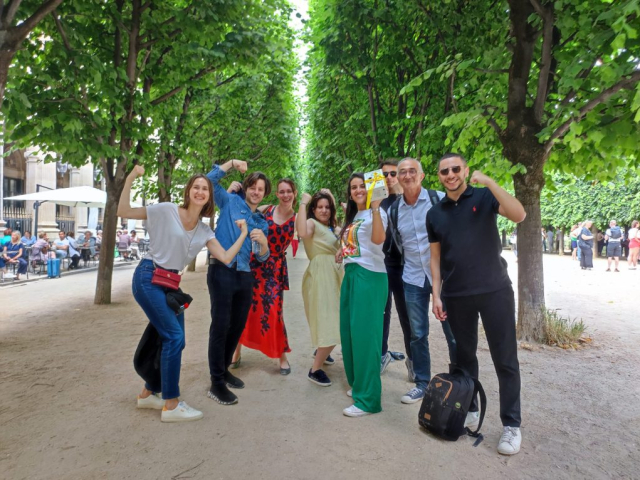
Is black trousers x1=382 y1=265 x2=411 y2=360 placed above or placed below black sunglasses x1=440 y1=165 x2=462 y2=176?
below

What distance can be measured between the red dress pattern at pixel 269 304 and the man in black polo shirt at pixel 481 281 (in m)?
2.07

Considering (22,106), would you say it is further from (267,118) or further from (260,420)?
(267,118)

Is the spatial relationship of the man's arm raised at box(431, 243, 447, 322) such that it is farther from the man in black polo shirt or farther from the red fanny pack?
the red fanny pack

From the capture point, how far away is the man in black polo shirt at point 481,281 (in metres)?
3.25

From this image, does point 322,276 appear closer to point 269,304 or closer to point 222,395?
point 269,304

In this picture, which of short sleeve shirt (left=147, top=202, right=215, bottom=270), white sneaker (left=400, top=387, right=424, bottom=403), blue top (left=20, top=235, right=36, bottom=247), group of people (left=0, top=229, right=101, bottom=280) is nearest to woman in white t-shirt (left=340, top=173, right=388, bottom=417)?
white sneaker (left=400, top=387, right=424, bottom=403)

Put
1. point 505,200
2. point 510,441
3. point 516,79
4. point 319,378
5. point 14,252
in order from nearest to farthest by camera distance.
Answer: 1. point 505,200
2. point 510,441
3. point 319,378
4. point 516,79
5. point 14,252

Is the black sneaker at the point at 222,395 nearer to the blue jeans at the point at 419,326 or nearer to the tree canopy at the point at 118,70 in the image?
the blue jeans at the point at 419,326

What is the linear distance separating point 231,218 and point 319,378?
1.93 meters

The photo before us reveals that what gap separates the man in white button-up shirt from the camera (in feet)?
14.1

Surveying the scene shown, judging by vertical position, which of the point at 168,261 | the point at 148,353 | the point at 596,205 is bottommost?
the point at 148,353

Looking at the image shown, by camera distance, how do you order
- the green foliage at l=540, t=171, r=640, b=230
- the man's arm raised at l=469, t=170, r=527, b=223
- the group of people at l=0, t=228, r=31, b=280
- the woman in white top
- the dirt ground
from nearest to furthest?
the dirt ground < the man's arm raised at l=469, t=170, r=527, b=223 < the group of people at l=0, t=228, r=31, b=280 < the woman in white top < the green foliage at l=540, t=171, r=640, b=230

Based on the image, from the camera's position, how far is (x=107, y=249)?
9.64 metres

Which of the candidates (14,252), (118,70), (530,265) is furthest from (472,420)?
(14,252)
